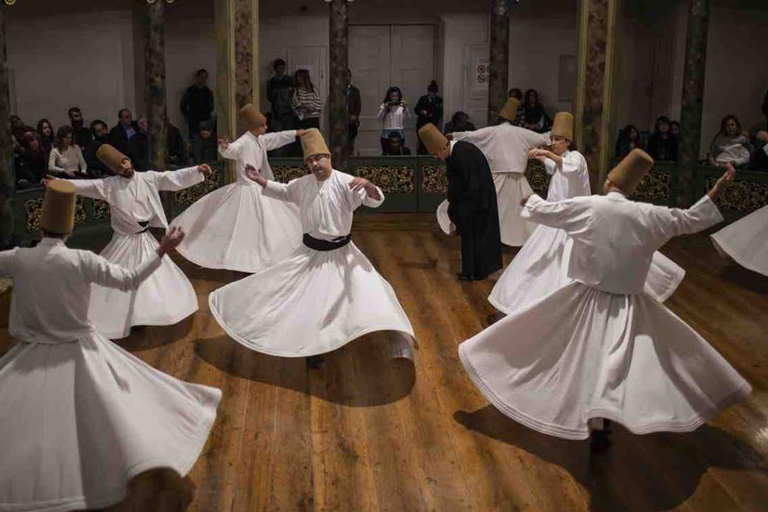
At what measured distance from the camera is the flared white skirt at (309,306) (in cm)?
634

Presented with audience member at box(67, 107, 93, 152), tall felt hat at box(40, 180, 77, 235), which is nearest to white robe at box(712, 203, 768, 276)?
tall felt hat at box(40, 180, 77, 235)

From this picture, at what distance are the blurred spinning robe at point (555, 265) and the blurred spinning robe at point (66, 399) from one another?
3.61m

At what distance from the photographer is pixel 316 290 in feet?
21.3

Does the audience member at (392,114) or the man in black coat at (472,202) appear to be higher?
the audience member at (392,114)

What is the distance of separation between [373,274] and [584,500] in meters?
2.33

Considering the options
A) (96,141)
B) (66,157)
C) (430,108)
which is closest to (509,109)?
(430,108)

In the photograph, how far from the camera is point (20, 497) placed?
4.23 metres

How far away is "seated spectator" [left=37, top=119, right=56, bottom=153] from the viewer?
1105 centimetres

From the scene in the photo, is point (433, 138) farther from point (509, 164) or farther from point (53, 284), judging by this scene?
point (53, 284)

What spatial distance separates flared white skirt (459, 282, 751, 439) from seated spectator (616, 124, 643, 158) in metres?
7.64

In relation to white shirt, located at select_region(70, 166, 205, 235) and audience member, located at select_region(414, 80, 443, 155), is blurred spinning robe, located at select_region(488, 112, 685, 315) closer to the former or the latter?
white shirt, located at select_region(70, 166, 205, 235)

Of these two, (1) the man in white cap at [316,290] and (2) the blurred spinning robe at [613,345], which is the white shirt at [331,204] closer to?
(1) the man in white cap at [316,290]

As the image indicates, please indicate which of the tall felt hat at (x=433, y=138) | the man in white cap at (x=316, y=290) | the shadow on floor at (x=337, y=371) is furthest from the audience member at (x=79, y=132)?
the man in white cap at (x=316, y=290)

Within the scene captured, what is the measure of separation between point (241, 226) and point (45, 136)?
12.2 feet
